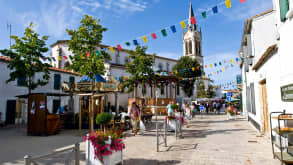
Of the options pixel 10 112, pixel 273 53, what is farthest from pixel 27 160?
pixel 10 112

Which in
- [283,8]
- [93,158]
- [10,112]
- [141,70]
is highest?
[141,70]

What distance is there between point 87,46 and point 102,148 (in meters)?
9.94

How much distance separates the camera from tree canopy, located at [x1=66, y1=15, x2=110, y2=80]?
1299 cm

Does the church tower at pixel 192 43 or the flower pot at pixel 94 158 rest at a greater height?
the church tower at pixel 192 43

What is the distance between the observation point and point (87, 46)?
13.5 m

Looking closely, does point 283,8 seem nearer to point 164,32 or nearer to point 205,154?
point 164,32

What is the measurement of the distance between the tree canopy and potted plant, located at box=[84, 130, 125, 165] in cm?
851

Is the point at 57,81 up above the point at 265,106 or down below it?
above

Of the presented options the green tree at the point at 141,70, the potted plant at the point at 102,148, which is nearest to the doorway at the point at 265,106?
the potted plant at the point at 102,148

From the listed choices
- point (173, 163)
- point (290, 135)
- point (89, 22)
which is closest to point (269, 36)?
point (290, 135)

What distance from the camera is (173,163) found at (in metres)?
5.50

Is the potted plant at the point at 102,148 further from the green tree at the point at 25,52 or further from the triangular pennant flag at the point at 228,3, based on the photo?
the green tree at the point at 25,52

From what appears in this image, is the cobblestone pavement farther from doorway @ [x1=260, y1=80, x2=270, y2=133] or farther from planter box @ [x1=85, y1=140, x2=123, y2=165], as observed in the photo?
doorway @ [x1=260, y1=80, x2=270, y2=133]

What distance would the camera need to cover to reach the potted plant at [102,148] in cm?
477
